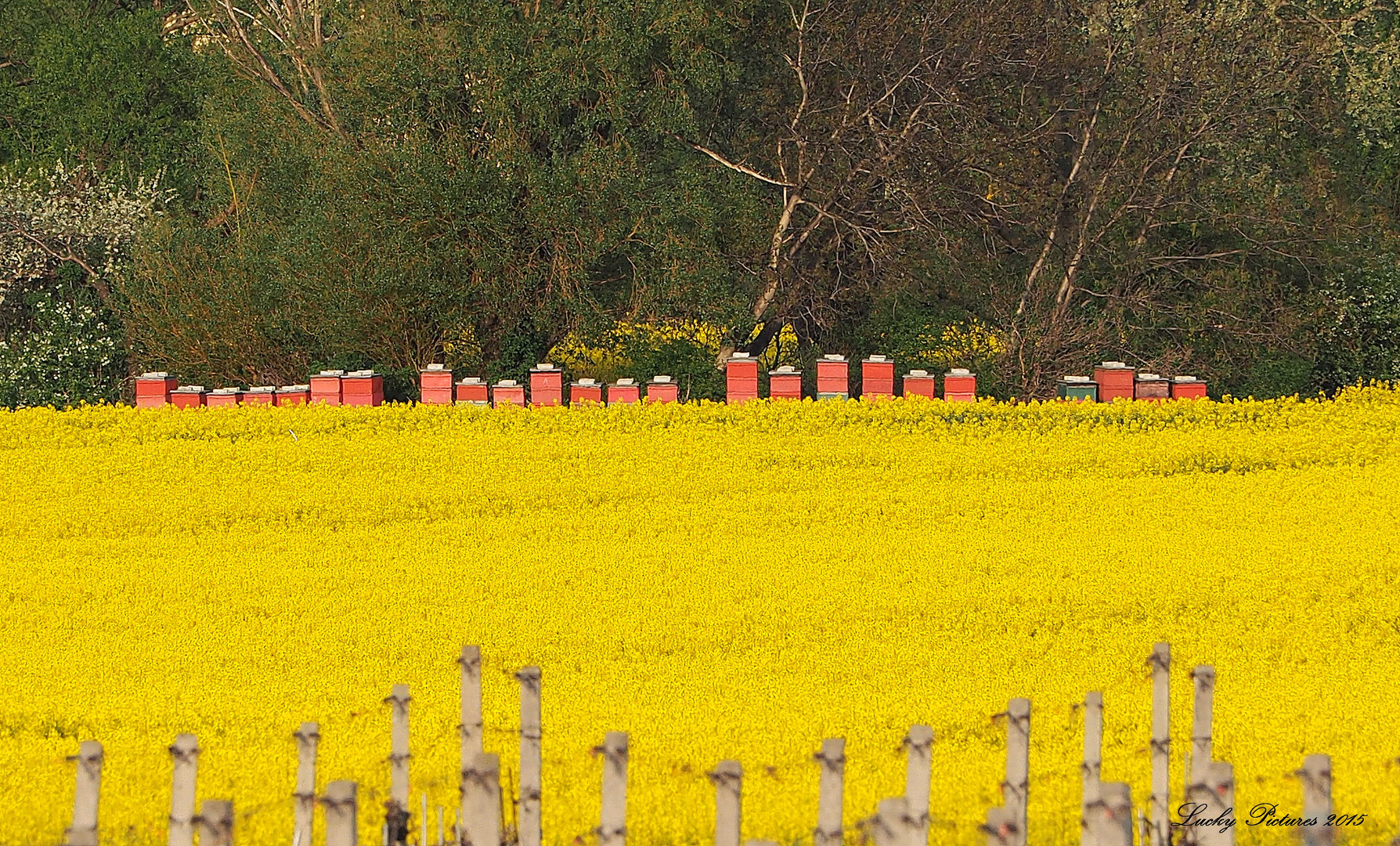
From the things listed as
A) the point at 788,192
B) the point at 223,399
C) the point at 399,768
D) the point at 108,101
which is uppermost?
the point at 108,101

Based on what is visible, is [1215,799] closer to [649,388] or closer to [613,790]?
[613,790]

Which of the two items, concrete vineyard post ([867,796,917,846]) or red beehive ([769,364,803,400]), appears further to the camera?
red beehive ([769,364,803,400])

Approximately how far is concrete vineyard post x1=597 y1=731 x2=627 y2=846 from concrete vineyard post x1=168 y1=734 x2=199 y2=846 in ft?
3.85

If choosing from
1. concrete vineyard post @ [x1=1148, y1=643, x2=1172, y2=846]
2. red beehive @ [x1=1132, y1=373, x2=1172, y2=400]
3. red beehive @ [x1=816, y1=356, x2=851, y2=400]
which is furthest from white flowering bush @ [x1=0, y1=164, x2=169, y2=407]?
concrete vineyard post @ [x1=1148, y1=643, x2=1172, y2=846]

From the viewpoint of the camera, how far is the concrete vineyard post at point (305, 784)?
5602mm

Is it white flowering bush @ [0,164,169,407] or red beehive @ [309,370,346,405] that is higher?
white flowering bush @ [0,164,169,407]

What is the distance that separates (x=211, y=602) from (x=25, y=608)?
1.09 metres

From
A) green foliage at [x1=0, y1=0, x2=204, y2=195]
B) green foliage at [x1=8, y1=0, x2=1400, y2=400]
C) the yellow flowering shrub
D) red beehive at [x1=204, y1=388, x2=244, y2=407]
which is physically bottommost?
red beehive at [x1=204, y1=388, x2=244, y2=407]

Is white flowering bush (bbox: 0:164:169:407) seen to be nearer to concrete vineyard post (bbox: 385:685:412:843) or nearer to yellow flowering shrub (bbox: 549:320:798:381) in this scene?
yellow flowering shrub (bbox: 549:320:798:381)

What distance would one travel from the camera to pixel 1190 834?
6.31 meters

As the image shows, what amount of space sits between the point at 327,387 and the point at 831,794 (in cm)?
1433

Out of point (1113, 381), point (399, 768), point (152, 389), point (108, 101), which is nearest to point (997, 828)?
point (399, 768)

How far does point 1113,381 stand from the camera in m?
18.2

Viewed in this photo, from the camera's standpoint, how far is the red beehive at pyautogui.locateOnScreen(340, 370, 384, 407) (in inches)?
736
